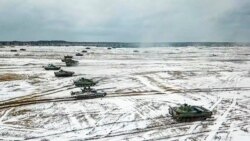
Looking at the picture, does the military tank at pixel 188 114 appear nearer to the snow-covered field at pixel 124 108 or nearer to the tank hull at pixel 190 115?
the tank hull at pixel 190 115

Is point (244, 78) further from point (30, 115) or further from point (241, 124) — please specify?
point (30, 115)

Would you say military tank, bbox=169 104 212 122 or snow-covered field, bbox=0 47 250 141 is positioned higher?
military tank, bbox=169 104 212 122

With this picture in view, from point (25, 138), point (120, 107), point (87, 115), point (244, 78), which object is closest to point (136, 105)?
point (120, 107)

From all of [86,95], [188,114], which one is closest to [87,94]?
[86,95]

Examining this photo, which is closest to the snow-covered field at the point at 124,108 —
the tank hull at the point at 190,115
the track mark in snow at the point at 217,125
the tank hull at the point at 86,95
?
the track mark in snow at the point at 217,125

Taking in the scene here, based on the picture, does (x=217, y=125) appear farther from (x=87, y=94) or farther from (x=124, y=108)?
(x=87, y=94)

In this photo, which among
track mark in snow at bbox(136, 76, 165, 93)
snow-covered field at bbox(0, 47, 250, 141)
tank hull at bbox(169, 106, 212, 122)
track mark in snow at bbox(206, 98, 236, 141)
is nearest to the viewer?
track mark in snow at bbox(206, 98, 236, 141)

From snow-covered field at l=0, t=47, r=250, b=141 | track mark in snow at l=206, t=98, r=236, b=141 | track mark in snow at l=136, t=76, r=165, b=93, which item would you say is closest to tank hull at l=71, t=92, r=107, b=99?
snow-covered field at l=0, t=47, r=250, b=141

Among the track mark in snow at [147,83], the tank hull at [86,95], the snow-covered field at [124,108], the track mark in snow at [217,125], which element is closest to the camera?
the track mark in snow at [217,125]

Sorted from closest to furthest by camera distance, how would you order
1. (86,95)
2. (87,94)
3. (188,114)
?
(188,114) → (86,95) → (87,94)

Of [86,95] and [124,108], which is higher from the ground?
[86,95]

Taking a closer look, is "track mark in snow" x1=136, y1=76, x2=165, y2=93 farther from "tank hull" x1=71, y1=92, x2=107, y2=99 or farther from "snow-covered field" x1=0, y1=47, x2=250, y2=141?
"tank hull" x1=71, y1=92, x2=107, y2=99
